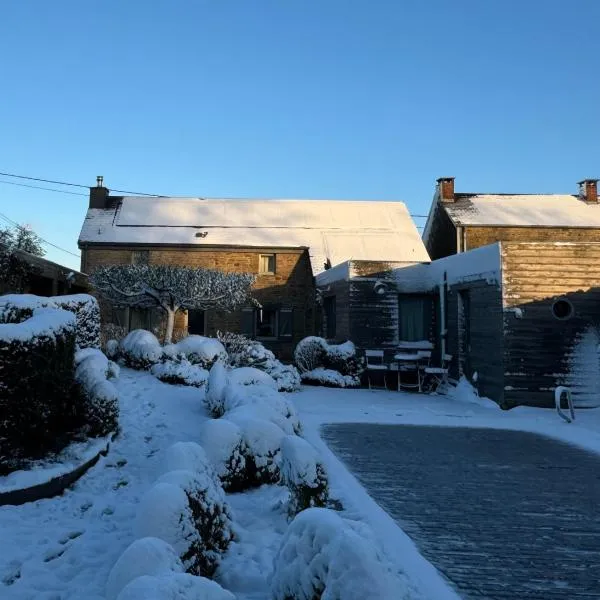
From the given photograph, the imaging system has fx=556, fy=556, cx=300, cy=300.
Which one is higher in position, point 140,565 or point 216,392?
point 216,392

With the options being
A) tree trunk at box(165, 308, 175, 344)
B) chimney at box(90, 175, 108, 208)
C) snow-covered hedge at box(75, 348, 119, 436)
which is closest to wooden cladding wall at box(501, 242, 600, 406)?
snow-covered hedge at box(75, 348, 119, 436)

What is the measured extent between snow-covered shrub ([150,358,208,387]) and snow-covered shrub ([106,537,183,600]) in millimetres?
8635

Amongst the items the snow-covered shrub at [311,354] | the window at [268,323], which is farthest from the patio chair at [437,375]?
the window at [268,323]

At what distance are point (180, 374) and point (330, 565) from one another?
9398 millimetres


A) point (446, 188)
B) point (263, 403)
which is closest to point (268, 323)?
point (446, 188)

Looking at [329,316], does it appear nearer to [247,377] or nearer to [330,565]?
[247,377]

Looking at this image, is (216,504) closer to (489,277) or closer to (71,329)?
(71,329)

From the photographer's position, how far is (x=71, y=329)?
6562 mm

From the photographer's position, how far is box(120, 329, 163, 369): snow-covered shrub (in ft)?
41.3

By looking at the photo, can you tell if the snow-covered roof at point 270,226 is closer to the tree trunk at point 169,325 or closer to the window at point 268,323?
the window at point 268,323

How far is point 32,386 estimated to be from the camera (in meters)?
5.64

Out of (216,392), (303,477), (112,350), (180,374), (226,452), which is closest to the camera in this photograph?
(303,477)

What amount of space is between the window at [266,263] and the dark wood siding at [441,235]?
8.34 m

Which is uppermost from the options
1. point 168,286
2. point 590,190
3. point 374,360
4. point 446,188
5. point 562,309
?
point 590,190
